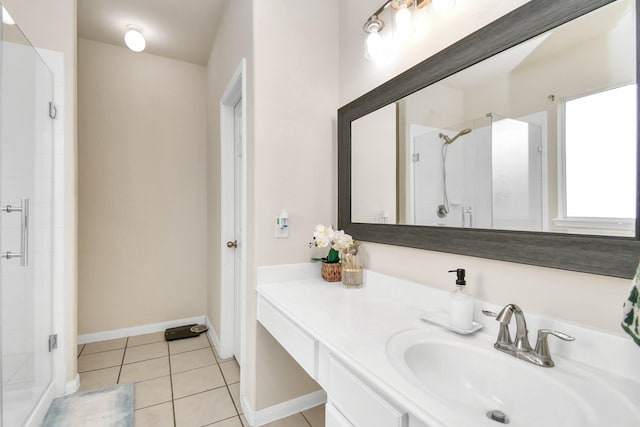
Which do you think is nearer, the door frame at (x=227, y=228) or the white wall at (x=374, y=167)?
the white wall at (x=374, y=167)

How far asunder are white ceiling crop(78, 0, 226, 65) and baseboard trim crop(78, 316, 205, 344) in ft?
8.58

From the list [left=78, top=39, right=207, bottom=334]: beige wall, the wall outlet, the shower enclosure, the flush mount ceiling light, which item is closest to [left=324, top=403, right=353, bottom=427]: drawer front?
the shower enclosure

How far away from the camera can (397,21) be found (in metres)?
1.34

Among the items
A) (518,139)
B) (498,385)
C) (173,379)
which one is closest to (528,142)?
(518,139)

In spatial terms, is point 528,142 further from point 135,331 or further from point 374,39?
point 135,331

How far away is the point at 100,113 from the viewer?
2.74 metres

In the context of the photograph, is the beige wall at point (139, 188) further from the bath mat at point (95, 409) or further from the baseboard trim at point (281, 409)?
the baseboard trim at point (281, 409)

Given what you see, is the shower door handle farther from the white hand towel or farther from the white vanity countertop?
the white hand towel

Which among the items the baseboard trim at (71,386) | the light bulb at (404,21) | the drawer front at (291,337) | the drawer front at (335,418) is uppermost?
the light bulb at (404,21)

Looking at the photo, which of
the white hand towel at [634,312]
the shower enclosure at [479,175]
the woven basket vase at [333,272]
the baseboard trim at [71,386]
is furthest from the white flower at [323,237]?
the baseboard trim at [71,386]

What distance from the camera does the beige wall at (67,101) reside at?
183 centimetres

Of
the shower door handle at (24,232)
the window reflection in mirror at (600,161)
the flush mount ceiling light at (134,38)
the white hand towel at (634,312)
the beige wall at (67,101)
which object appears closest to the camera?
the white hand towel at (634,312)

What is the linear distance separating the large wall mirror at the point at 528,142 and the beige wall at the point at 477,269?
5cm

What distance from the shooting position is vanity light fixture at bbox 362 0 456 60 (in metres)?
1.24
